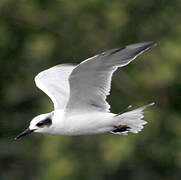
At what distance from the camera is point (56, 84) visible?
7.04 meters

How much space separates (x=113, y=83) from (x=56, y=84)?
10.5ft

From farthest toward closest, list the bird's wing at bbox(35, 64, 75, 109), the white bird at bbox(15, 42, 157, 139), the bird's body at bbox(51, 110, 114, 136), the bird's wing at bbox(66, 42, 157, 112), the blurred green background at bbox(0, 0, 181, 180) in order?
1. the blurred green background at bbox(0, 0, 181, 180)
2. the bird's wing at bbox(35, 64, 75, 109)
3. the bird's body at bbox(51, 110, 114, 136)
4. the white bird at bbox(15, 42, 157, 139)
5. the bird's wing at bbox(66, 42, 157, 112)

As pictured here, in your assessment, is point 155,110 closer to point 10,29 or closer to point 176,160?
point 176,160

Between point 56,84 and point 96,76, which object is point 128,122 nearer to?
point 96,76

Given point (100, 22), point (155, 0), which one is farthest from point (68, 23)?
point (155, 0)

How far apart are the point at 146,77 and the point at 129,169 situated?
1.11 m

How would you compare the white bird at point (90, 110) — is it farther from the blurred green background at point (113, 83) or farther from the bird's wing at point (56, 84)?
the blurred green background at point (113, 83)

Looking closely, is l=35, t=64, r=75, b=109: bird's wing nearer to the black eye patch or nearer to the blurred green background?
the black eye patch

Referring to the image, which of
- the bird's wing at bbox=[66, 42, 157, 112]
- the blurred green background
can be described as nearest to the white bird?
the bird's wing at bbox=[66, 42, 157, 112]

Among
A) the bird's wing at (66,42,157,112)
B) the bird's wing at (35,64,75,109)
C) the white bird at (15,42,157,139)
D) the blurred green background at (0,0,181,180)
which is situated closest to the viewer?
the bird's wing at (66,42,157,112)

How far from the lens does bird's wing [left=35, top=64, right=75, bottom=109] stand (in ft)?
22.3

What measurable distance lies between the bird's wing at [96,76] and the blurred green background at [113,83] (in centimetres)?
262

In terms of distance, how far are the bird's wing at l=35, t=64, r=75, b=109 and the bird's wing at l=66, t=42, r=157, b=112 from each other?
301 millimetres

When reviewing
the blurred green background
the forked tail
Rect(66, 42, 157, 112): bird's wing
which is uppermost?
Rect(66, 42, 157, 112): bird's wing
